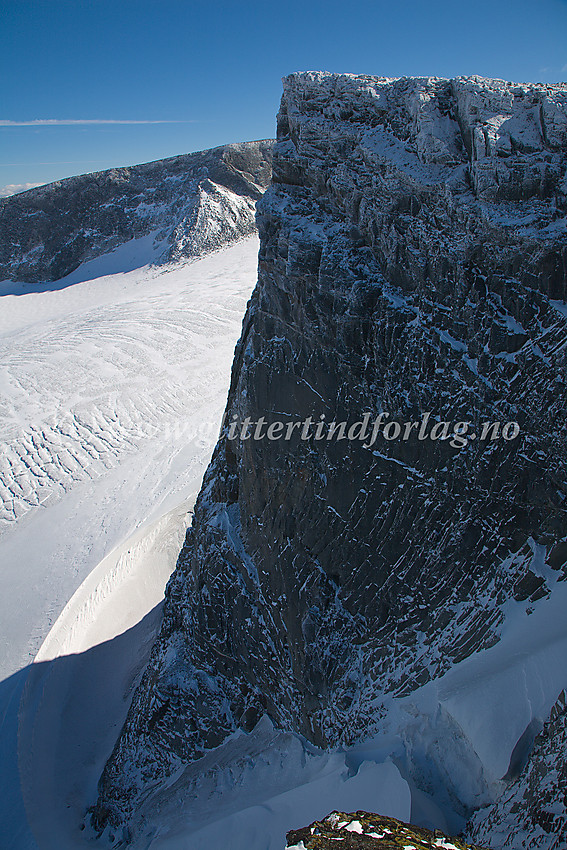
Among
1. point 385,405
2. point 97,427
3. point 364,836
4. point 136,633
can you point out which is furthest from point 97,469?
point 364,836

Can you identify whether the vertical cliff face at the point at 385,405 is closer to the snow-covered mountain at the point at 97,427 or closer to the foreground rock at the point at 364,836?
the foreground rock at the point at 364,836

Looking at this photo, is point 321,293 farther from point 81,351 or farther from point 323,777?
point 81,351

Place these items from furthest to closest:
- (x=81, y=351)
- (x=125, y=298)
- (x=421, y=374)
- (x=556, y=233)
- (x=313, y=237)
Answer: (x=125, y=298) → (x=81, y=351) → (x=313, y=237) → (x=421, y=374) → (x=556, y=233)

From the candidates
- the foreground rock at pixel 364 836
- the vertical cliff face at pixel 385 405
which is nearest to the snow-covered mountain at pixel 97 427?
the vertical cliff face at pixel 385 405

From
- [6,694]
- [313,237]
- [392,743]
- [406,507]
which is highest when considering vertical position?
[313,237]

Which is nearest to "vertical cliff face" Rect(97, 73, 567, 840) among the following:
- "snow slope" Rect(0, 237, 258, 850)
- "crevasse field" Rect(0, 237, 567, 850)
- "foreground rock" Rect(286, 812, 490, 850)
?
"crevasse field" Rect(0, 237, 567, 850)

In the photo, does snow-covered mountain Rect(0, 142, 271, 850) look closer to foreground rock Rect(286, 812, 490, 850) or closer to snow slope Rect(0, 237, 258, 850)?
snow slope Rect(0, 237, 258, 850)

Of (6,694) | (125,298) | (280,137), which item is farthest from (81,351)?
(280,137)
